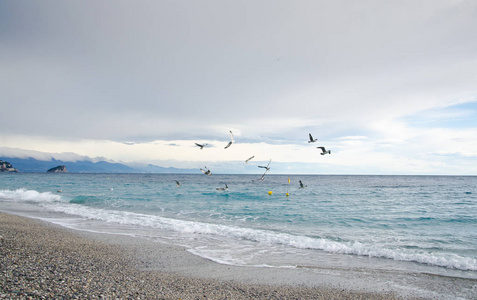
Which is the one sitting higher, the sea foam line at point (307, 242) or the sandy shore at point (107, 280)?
the sandy shore at point (107, 280)

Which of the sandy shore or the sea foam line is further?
the sea foam line

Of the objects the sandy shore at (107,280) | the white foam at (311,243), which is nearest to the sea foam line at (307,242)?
the white foam at (311,243)

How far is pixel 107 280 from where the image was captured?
A: 24.4ft

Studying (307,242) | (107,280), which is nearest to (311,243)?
(307,242)

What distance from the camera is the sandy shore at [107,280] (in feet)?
21.0

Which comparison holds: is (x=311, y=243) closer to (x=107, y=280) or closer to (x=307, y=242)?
(x=307, y=242)

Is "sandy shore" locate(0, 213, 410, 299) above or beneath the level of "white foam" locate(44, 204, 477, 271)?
above

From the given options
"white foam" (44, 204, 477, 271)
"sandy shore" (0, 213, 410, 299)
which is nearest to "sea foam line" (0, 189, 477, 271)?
"white foam" (44, 204, 477, 271)

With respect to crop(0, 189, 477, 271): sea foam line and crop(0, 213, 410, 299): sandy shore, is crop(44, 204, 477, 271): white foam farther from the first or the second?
crop(0, 213, 410, 299): sandy shore

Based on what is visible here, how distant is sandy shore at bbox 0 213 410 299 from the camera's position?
21.0ft

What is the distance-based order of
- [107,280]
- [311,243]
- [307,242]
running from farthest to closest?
1. [307,242]
2. [311,243]
3. [107,280]

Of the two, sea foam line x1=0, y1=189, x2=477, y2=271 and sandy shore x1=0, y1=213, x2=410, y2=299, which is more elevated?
sandy shore x1=0, y1=213, x2=410, y2=299

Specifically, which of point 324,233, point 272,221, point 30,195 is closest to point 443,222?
point 324,233

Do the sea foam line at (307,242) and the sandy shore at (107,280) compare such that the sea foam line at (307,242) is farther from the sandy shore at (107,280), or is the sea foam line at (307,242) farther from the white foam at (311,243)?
the sandy shore at (107,280)
